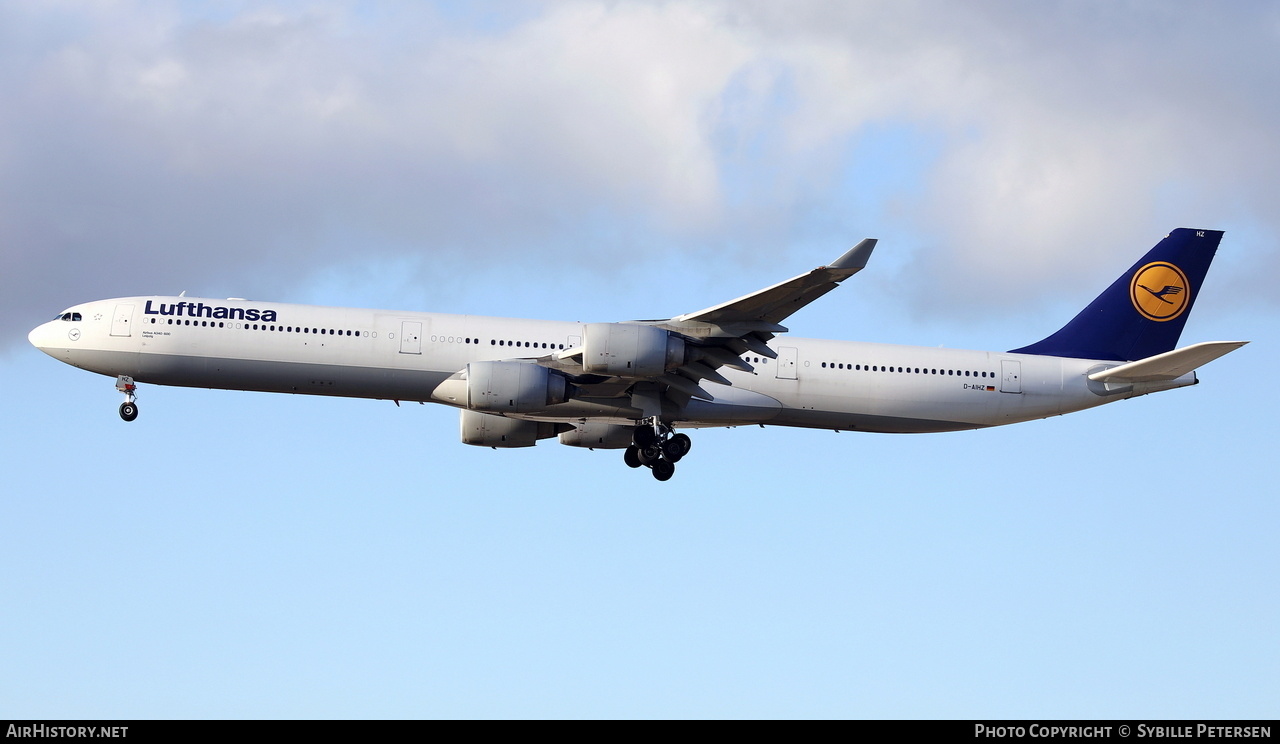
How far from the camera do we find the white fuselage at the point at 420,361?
38500 millimetres

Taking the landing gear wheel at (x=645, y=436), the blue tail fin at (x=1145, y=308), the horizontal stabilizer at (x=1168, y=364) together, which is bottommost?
the landing gear wheel at (x=645, y=436)

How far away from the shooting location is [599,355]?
117ft

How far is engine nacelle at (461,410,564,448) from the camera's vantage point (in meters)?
43.4

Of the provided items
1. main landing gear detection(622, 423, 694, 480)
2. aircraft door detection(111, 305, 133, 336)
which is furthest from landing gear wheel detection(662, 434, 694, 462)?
aircraft door detection(111, 305, 133, 336)

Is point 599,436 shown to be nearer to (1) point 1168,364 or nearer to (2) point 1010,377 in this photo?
(2) point 1010,377

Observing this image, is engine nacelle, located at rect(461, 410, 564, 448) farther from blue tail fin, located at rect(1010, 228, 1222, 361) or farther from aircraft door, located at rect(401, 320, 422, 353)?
blue tail fin, located at rect(1010, 228, 1222, 361)

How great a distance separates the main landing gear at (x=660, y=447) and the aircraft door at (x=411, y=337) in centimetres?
692

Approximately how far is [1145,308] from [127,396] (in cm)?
3238

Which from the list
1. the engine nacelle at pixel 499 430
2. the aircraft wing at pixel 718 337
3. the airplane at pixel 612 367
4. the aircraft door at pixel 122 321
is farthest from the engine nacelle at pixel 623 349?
the aircraft door at pixel 122 321

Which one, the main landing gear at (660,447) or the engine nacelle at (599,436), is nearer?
the main landing gear at (660,447)

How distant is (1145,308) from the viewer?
148 feet

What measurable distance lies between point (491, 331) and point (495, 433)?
511 centimetres

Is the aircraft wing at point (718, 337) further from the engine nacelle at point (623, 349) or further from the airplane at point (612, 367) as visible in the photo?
the engine nacelle at point (623, 349)
